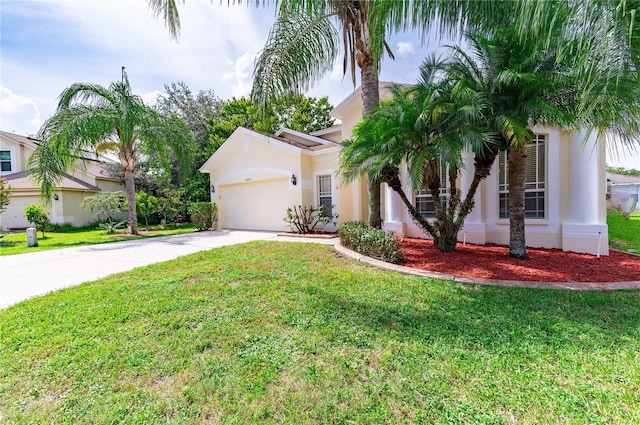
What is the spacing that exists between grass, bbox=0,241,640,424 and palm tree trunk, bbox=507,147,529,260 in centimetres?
228

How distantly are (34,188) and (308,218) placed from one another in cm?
2072

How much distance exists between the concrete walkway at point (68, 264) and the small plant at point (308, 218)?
2293mm

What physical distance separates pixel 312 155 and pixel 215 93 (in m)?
17.3

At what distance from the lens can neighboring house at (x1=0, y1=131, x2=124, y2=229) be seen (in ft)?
63.3

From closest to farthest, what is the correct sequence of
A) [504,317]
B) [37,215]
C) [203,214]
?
[504,317], [203,214], [37,215]

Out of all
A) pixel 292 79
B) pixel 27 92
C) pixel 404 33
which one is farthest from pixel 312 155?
pixel 27 92

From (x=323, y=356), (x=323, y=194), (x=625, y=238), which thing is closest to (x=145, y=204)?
(x=323, y=194)

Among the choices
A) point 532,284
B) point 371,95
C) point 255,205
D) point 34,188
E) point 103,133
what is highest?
point 103,133

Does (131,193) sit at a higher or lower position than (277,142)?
lower

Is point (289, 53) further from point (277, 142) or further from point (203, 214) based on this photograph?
point (203, 214)

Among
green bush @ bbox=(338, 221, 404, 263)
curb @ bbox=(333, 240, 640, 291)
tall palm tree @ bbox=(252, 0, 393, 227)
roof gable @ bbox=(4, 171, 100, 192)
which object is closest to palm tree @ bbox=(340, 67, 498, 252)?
tall palm tree @ bbox=(252, 0, 393, 227)

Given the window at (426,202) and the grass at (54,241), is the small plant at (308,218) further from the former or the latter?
the grass at (54,241)

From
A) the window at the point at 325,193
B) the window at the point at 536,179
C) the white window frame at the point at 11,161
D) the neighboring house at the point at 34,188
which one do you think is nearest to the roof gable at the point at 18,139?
the neighboring house at the point at 34,188

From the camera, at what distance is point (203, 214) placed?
15961mm
